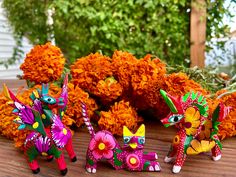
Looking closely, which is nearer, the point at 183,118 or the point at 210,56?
the point at 183,118

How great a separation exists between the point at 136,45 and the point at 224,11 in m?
0.54

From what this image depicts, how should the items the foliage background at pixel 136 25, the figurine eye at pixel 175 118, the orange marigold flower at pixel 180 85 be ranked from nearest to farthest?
the figurine eye at pixel 175 118, the orange marigold flower at pixel 180 85, the foliage background at pixel 136 25

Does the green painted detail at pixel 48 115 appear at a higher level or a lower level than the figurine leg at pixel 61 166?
higher

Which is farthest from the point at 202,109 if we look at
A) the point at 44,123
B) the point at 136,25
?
the point at 136,25

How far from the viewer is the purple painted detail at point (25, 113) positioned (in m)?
0.40

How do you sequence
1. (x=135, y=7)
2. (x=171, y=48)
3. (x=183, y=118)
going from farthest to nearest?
(x=171, y=48) → (x=135, y=7) → (x=183, y=118)

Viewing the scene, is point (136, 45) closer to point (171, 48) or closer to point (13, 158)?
point (171, 48)

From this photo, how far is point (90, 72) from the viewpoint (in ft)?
1.92

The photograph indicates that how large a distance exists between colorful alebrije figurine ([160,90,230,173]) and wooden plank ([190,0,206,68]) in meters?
1.25

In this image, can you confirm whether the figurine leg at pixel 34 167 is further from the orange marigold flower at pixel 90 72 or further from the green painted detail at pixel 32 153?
the orange marigold flower at pixel 90 72

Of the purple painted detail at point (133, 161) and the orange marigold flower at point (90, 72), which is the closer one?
the purple painted detail at point (133, 161)

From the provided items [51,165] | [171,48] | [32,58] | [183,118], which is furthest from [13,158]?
[171,48]

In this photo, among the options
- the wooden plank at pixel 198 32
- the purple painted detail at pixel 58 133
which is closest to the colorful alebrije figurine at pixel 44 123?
the purple painted detail at pixel 58 133

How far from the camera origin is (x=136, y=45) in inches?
63.5
